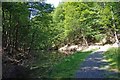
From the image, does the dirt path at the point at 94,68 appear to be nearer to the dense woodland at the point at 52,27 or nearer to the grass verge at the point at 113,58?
the grass verge at the point at 113,58

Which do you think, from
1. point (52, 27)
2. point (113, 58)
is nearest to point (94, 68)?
point (113, 58)

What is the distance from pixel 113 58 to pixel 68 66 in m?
0.75

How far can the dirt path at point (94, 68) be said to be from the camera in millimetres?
3627

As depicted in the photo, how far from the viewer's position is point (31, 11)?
407 centimetres

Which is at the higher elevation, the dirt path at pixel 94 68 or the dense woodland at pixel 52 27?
the dense woodland at pixel 52 27

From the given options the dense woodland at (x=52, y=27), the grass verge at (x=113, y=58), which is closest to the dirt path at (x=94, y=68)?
the grass verge at (x=113, y=58)

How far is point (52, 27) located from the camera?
387 centimetres

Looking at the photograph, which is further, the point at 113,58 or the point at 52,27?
the point at 52,27

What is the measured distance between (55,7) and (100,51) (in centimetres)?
106

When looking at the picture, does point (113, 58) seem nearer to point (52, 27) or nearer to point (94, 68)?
point (94, 68)

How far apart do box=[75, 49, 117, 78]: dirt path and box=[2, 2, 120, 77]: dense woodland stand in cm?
23

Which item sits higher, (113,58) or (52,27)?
(52,27)

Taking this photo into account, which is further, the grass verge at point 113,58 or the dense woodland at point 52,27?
the dense woodland at point 52,27

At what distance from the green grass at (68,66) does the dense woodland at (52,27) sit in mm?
226
